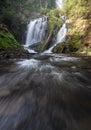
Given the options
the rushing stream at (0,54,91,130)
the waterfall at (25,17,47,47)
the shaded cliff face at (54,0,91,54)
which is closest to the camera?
the rushing stream at (0,54,91,130)

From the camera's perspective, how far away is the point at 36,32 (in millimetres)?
24391

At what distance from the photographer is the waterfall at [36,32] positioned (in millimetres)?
24078

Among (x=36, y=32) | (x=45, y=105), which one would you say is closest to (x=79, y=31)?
(x=36, y=32)

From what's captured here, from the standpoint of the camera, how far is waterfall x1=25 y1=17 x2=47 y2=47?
24078mm

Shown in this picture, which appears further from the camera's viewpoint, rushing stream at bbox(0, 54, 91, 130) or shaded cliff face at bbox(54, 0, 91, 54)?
shaded cliff face at bbox(54, 0, 91, 54)

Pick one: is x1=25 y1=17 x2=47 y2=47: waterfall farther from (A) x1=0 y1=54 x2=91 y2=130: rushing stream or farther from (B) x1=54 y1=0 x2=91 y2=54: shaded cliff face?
(A) x1=0 y1=54 x2=91 y2=130: rushing stream

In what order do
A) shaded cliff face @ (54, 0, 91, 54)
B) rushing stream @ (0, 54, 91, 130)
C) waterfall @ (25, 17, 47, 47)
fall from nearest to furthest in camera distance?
rushing stream @ (0, 54, 91, 130) < shaded cliff face @ (54, 0, 91, 54) < waterfall @ (25, 17, 47, 47)

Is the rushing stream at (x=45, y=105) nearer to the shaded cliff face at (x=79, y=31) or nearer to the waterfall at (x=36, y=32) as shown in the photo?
the shaded cliff face at (x=79, y=31)

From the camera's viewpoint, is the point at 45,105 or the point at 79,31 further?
the point at 79,31

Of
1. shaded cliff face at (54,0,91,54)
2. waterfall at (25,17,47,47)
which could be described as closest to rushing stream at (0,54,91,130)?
shaded cliff face at (54,0,91,54)

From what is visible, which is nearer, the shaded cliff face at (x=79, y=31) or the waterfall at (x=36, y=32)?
the shaded cliff face at (x=79, y=31)

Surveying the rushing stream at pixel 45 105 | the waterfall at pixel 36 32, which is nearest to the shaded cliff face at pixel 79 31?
the waterfall at pixel 36 32

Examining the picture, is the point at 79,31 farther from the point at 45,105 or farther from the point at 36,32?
the point at 45,105

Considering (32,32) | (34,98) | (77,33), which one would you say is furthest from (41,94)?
(32,32)
